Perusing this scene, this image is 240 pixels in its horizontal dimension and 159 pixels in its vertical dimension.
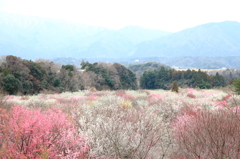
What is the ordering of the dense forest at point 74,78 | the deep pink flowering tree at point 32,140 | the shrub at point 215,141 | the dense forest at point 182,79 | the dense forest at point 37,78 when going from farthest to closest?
the dense forest at point 182,79, the dense forest at point 74,78, the dense forest at point 37,78, the shrub at point 215,141, the deep pink flowering tree at point 32,140

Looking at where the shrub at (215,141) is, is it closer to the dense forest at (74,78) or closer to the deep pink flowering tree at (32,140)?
the deep pink flowering tree at (32,140)

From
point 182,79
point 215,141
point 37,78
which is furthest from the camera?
point 182,79

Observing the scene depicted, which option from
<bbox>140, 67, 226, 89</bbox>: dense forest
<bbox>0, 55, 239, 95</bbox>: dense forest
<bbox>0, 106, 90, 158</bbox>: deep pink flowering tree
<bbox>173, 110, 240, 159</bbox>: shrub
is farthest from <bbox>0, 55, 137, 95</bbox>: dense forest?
<bbox>173, 110, 240, 159</bbox>: shrub

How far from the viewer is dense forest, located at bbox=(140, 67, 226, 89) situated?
4222 centimetres

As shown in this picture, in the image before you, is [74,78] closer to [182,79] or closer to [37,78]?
[37,78]

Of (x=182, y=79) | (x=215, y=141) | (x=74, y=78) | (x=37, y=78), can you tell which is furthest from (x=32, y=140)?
(x=182, y=79)

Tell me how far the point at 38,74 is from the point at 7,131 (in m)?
25.5

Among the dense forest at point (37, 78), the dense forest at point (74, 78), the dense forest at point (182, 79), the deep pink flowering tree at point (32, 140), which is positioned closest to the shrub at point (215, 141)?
the deep pink flowering tree at point (32, 140)

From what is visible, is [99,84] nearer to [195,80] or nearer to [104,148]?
[195,80]

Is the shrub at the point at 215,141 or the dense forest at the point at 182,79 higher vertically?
the shrub at the point at 215,141

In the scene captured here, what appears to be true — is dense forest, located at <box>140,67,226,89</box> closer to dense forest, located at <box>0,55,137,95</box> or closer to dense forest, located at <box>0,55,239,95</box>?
dense forest, located at <box>0,55,239,95</box>

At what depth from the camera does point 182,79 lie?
49.0 meters

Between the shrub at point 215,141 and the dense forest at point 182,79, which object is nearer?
the shrub at point 215,141

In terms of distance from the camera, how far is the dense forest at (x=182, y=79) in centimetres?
4222
